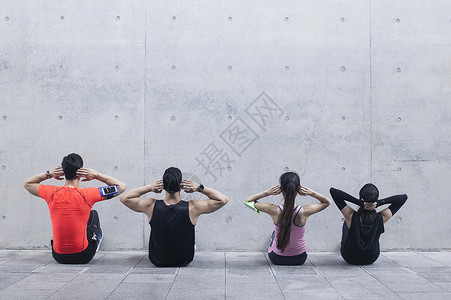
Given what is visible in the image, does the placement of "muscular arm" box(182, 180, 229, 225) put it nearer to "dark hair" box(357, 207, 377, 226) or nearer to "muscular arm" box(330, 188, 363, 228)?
"muscular arm" box(330, 188, 363, 228)

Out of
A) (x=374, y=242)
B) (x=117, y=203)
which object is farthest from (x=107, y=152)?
(x=374, y=242)

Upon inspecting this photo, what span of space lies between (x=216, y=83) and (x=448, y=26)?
8.17 ft

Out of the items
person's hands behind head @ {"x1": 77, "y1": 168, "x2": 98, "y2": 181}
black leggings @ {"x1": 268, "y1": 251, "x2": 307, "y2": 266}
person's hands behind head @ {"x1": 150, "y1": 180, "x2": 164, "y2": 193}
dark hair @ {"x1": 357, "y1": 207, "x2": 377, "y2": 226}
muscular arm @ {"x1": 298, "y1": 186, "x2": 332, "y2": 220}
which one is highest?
person's hands behind head @ {"x1": 77, "y1": 168, "x2": 98, "y2": 181}

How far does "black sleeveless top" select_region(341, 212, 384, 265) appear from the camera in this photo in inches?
157

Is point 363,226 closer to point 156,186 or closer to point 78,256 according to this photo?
point 156,186

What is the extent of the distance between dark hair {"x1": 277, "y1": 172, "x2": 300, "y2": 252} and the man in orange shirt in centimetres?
141

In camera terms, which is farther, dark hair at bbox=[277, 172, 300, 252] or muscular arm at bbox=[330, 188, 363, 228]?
muscular arm at bbox=[330, 188, 363, 228]

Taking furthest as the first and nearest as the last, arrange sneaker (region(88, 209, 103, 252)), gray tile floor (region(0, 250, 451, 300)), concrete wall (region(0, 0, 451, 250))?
concrete wall (region(0, 0, 451, 250))
sneaker (region(88, 209, 103, 252))
gray tile floor (region(0, 250, 451, 300))

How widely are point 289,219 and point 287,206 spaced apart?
116 millimetres

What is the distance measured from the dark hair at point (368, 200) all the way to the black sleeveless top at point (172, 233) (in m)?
1.46

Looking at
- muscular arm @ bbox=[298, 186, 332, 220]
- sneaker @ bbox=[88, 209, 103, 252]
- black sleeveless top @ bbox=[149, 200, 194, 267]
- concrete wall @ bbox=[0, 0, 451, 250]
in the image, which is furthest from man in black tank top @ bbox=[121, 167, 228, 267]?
concrete wall @ bbox=[0, 0, 451, 250]

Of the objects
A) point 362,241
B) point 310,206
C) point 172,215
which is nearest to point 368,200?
point 362,241

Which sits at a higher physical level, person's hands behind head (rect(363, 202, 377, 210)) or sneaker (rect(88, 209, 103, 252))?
person's hands behind head (rect(363, 202, 377, 210))

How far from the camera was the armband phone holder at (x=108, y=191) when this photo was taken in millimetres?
4000
